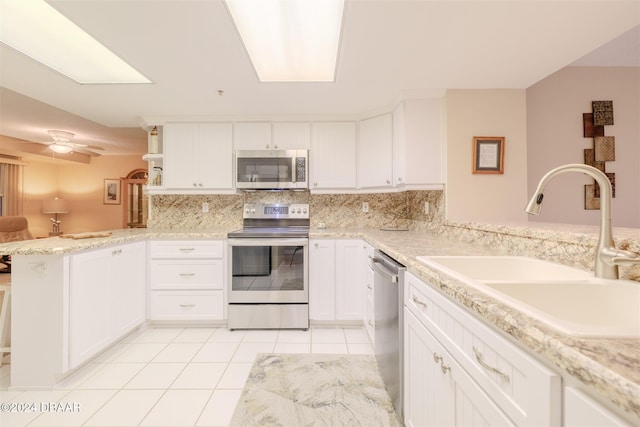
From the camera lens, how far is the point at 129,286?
2348 mm

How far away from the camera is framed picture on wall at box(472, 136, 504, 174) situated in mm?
2369

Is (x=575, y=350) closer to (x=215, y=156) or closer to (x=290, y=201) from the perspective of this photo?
(x=290, y=201)

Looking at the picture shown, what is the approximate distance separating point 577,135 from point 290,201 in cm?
273

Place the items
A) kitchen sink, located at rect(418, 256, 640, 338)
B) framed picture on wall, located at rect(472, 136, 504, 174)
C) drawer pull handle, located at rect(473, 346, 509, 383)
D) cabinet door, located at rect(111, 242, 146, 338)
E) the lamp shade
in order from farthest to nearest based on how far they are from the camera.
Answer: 1. the lamp shade
2. framed picture on wall, located at rect(472, 136, 504, 174)
3. cabinet door, located at rect(111, 242, 146, 338)
4. kitchen sink, located at rect(418, 256, 640, 338)
5. drawer pull handle, located at rect(473, 346, 509, 383)

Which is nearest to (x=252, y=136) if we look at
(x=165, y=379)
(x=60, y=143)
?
(x=165, y=379)

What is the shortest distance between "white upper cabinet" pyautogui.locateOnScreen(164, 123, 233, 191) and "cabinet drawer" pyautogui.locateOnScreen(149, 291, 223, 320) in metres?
1.07

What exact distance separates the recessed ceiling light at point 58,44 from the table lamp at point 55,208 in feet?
18.4

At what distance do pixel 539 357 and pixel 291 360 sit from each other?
1.83 m

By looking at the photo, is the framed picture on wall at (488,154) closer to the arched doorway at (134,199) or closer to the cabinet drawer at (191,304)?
the cabinet drawer at (191,304)

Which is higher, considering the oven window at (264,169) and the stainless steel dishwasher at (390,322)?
the oven window at (264,169)

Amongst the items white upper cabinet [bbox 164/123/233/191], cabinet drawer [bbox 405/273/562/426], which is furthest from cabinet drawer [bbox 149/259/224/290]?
cabinet drawer [bbox 405/273/562/426]

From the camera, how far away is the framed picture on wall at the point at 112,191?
21.4 feet

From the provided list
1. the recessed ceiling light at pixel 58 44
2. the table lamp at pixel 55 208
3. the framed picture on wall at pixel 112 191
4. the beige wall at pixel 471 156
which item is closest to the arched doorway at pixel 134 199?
the framed picture on wall at pixel 112 191

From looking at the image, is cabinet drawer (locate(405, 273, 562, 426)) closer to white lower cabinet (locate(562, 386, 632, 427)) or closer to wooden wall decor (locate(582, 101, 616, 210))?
white lower cabinet (locate(562, 386, 632, 427))
